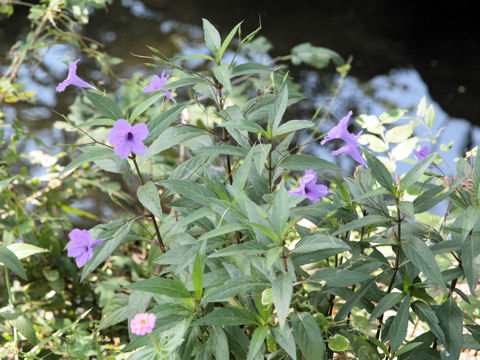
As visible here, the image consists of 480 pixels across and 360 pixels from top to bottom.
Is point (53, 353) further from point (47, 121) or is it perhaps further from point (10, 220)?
point (47, 121)

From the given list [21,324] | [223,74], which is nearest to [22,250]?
[21,324]

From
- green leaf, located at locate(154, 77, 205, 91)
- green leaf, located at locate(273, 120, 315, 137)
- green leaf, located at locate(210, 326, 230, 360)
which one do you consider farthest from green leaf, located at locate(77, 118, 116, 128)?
green leaf, located at locate(210, 326, 230, 360)

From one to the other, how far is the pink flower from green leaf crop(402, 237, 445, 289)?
0.48 meters

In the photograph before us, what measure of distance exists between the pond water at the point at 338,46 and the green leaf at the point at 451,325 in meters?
2.22

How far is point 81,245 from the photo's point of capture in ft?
3.85

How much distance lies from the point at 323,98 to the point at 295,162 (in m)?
2.79

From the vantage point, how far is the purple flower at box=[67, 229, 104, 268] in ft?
3.81

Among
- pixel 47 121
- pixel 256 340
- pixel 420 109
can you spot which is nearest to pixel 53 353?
pixel 256 340

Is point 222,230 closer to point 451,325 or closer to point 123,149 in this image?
point 123,149

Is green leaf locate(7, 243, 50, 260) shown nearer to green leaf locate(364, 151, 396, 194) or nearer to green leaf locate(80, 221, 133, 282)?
green leaf locate(80, 221, 133, 282)

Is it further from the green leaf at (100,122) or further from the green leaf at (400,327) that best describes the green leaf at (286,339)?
the green leaf at (100,122)

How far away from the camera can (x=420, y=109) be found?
62.7 inches

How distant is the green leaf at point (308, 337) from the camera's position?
38.1 inches

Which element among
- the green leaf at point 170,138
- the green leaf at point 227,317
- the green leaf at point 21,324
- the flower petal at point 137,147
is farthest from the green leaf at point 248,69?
the green leaf at point 21,324
